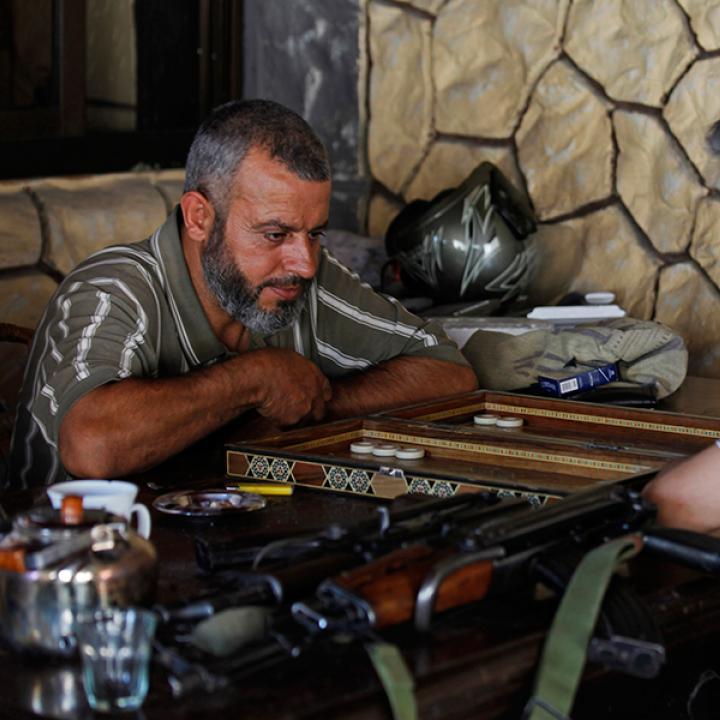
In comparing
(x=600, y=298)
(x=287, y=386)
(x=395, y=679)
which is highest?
(x=395, y=679)

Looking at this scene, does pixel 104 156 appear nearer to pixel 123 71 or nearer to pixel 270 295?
pixel 123 71

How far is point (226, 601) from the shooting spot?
1582 mm

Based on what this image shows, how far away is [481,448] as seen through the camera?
2.48 m

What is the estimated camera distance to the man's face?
2803 mm

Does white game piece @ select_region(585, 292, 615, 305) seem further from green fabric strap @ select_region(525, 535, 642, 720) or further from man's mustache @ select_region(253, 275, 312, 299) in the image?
green fabric strap @ select_region(525, 535, 642, 720)

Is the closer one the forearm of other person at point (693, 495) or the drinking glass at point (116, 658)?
the drinking glass at point (116, 658)

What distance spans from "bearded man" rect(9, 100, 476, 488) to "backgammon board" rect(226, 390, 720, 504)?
0.19 metres

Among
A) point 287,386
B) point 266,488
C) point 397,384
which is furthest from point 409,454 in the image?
point 397,384

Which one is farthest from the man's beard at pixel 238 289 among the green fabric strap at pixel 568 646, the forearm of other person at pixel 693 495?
the green fabric strap at pixel 568 646

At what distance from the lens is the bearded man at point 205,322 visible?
256 cm

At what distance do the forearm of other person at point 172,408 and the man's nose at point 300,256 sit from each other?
16 cm

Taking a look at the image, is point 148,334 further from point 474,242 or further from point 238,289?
point 474,242

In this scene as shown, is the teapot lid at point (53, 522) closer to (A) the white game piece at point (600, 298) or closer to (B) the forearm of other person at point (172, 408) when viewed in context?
(B) the forearm of other person at point (172, 408)

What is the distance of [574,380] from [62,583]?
6.18 feet
